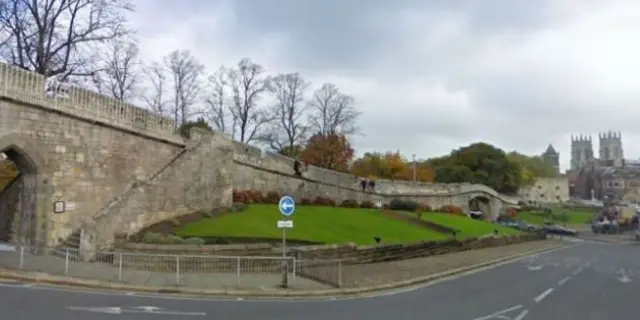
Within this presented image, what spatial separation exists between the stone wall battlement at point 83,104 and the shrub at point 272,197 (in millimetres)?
9350

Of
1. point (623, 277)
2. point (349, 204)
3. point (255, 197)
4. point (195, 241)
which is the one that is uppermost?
point (255, 197)

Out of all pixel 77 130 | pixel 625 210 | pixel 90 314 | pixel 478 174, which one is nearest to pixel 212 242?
pixel 77 130

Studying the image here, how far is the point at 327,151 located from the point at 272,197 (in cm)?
3066

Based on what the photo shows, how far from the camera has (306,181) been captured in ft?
146

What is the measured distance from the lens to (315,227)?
98.5 feet

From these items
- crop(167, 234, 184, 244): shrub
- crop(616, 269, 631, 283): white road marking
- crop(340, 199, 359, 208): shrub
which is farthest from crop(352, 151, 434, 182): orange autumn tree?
crop(167, 234, 184, 244): shrub

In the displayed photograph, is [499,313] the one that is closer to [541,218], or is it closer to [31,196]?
[31,196]

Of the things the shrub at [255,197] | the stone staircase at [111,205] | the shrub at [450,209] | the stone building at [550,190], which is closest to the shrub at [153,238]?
the stone staircase at [111,205]

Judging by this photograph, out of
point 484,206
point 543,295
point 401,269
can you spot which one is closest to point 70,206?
point 401,269

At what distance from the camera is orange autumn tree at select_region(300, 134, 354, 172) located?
225 feet

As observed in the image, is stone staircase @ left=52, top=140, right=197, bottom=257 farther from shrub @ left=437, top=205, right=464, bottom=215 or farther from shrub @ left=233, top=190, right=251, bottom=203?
shrub @ left=437, top=205, right=464, bottom=215

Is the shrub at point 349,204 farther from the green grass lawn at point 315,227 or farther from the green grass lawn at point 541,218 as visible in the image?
the green grass lawn at point 541,218

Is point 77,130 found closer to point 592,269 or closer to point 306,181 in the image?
point 306,181

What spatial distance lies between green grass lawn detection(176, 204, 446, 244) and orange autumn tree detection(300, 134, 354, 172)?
26.8m
